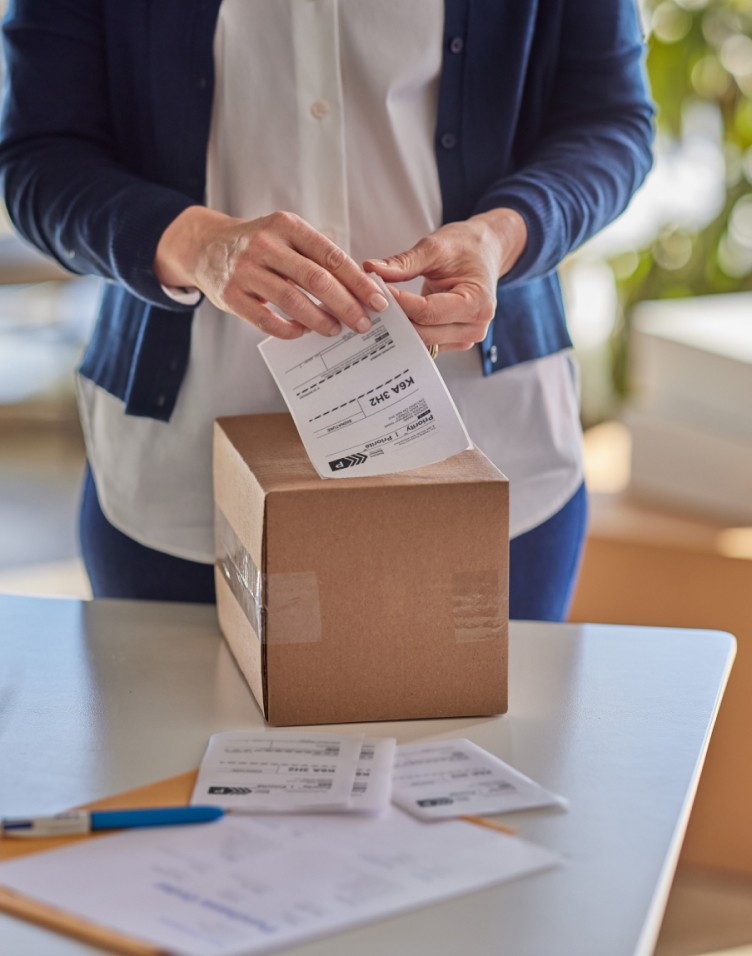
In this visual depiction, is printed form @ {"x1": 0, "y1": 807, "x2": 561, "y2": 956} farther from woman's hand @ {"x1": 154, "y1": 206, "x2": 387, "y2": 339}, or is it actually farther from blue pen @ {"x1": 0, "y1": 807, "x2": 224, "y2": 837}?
woman's hand @ {"x1": 154, "y1": 206, "x2": 387, "y2": 339}

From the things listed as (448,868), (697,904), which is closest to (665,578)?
(697,904)

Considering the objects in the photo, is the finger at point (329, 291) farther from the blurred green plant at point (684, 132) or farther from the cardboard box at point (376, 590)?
the blurred green plant at point (684, 132)

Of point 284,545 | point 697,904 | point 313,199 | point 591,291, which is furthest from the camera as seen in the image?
point 591,291

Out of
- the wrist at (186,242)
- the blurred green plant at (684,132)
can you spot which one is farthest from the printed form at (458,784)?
the blurred green plant at (684,132)

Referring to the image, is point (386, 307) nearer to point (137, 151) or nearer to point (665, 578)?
point (137, 151)

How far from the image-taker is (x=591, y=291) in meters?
3.46

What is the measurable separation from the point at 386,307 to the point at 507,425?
1.08ft

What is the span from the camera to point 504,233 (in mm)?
1111

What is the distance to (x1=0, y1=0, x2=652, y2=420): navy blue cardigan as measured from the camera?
1173mm

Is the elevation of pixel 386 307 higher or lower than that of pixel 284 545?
higher

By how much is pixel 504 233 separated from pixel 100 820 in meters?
0.58

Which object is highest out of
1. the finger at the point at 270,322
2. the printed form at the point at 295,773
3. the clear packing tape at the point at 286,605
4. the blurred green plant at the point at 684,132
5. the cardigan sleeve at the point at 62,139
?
the blurred green plant at the point at 684,132

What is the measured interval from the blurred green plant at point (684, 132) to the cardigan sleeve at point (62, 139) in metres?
1.87

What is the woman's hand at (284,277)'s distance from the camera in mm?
965
